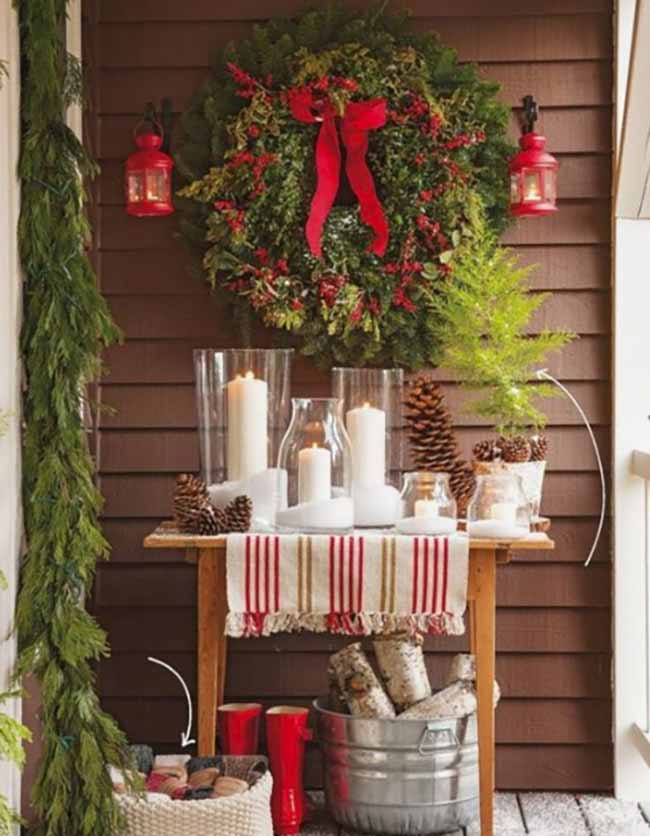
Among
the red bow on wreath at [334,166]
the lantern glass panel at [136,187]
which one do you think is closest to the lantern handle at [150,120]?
the lantern glass panel at [136,187]

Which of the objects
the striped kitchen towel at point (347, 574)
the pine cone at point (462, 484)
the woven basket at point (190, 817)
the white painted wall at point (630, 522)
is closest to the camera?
the woven basket at point (190, 817)

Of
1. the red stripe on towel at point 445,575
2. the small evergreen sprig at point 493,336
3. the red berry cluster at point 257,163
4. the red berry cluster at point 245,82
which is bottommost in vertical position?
the red stripe on towel at point 445,575

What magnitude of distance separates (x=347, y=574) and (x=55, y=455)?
0.87 m

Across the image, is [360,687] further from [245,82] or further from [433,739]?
[245,82]

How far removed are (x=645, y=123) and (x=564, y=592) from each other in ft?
4.51

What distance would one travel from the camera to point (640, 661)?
15.1 feet

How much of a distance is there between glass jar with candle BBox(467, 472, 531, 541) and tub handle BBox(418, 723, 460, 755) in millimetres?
556

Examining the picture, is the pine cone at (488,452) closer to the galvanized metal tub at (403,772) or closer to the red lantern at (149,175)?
the galvanized metal tub at (403,772)

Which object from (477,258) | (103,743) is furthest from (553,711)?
(103,743)

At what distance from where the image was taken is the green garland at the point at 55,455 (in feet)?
11.1

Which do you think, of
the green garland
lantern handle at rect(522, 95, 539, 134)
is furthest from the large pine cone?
the green garland

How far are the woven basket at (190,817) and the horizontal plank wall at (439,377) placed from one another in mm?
1041

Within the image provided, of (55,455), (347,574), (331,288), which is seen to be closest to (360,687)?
(347,574)

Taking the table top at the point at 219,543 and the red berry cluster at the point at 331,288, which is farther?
the red berry cluster at the point at 331,288
